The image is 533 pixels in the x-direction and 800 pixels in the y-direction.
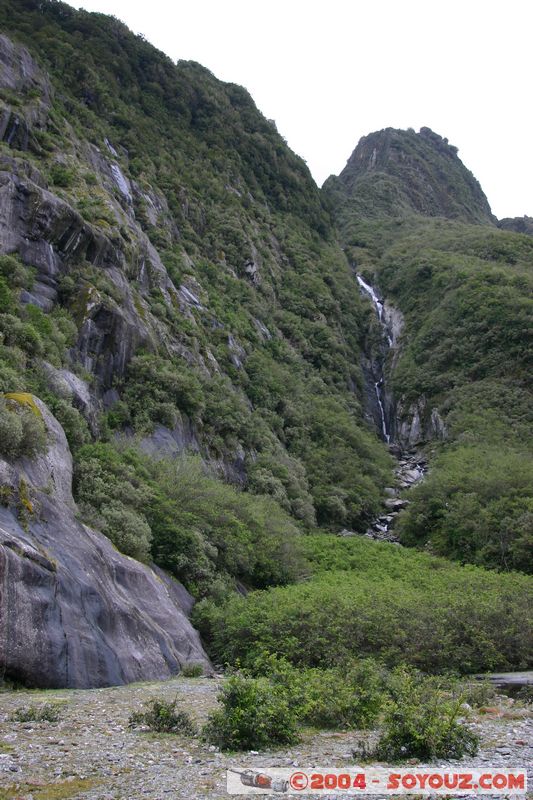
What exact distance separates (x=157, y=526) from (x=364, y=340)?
2571 inches

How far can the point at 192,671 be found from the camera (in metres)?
16.8

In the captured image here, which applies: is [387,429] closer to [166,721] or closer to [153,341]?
[153,341]

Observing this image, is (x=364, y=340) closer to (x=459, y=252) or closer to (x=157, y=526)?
(x=459, y=252)

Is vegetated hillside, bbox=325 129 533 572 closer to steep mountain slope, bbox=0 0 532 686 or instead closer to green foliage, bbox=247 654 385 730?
steep mountain slope, bbox=0 0 532 686

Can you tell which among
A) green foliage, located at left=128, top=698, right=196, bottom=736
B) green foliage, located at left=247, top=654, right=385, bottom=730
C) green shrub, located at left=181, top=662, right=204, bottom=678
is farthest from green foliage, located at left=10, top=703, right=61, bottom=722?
green shrub, located at left=181, top=662, right=204, bottom=678

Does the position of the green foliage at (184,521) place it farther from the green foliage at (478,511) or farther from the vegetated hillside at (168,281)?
the green foliage at (478,511)

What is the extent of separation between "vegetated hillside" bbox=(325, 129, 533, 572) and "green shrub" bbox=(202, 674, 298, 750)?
28145 millimetres

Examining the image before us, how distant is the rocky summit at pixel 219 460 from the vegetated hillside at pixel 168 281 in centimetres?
26

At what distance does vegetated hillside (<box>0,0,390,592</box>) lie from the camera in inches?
1202

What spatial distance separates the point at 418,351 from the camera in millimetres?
73500

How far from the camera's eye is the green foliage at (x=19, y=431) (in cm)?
1554

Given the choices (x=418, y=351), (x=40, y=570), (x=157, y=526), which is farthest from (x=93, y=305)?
(x=418, y=351)

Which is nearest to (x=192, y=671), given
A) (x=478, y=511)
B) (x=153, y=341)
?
(x=153, y=341)

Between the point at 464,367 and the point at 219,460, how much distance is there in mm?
39126
